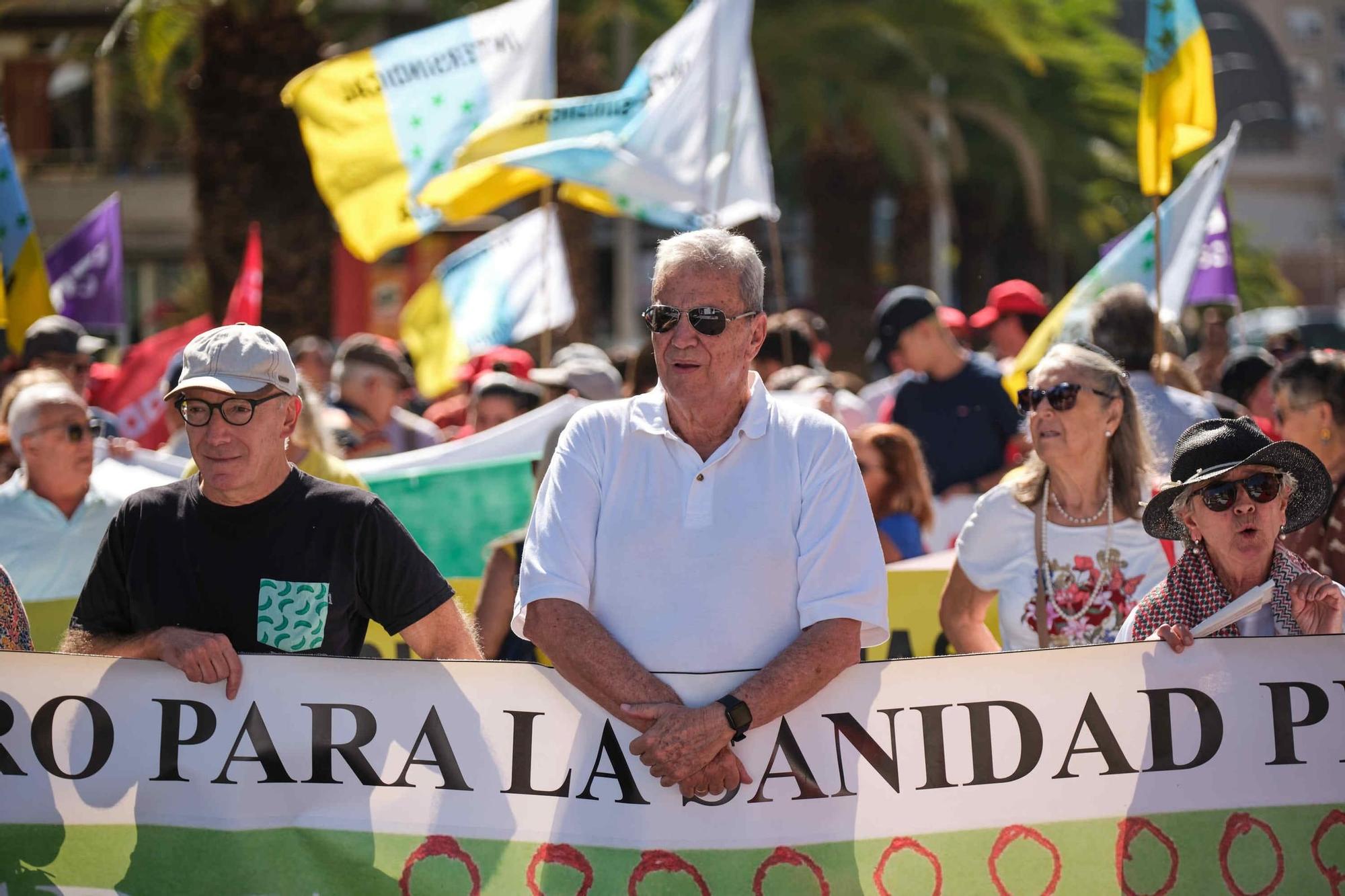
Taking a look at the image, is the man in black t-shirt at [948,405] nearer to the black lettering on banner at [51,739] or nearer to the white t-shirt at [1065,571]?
the white t-shirt at [1065,571]

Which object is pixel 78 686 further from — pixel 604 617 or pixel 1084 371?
pixel 1084 371

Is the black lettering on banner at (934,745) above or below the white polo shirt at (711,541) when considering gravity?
below

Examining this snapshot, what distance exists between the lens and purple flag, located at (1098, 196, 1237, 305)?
9078 mm

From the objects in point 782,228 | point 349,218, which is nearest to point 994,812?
point 349,218

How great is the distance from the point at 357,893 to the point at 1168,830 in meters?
1.59

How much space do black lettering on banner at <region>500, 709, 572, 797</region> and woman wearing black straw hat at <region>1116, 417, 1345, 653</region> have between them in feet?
4.06

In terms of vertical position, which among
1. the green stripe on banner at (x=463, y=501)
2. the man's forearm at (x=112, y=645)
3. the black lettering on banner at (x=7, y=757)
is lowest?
the green stripe on banner at (x=463, y=501)

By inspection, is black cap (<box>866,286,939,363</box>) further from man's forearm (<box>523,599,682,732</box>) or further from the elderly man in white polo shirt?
man's forearm (<box>523,599,682,732</box>)

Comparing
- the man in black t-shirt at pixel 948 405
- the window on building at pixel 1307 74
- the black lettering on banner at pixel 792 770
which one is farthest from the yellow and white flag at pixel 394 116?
the window on building at pixel 1307 74

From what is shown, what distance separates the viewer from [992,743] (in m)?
3.44

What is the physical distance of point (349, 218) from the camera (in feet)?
27.0

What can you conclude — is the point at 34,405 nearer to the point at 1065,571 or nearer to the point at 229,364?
the point at 229,364

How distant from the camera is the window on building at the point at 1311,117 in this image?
82.8 meters

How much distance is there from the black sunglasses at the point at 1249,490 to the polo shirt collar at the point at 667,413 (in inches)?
36.8
